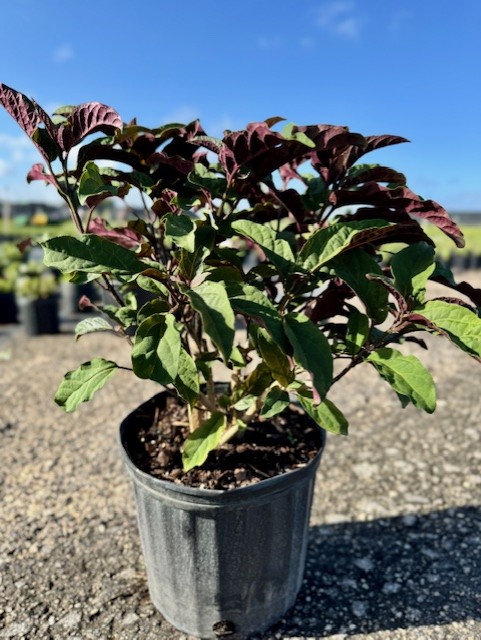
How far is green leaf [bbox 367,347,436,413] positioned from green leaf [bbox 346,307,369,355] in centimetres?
4

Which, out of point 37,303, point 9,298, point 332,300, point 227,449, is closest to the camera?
point 332,300

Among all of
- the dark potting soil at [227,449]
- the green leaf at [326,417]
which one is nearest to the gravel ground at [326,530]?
the dark potting soil at [227,449]

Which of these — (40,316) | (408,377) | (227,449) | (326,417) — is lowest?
(40,316)

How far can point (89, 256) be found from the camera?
89cm

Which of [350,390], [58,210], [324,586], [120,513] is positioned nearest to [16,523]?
[120,513]

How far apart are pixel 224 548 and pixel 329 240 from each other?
79 cm

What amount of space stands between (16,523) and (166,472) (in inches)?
37.0

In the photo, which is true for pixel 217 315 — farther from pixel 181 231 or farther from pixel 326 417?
pixel 326 417

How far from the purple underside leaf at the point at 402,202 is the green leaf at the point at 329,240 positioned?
0.11 m

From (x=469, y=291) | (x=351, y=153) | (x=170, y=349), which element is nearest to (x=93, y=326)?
(x=170, y=349)

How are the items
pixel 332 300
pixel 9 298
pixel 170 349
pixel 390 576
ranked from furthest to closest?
pixel 9 298
pixel 390 576
pixel 332 300
pixel 170 349

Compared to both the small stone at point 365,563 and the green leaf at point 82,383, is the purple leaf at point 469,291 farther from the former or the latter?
the small stone at point 365,563

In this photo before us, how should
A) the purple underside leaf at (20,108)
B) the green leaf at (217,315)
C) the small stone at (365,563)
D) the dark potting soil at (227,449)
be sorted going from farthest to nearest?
the small stone at (365,563) < the dark potting soil at (227,449) < the purple underside leaf at (20,108) < the green leaf at (217,315)

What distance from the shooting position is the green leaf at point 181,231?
0.86 m
